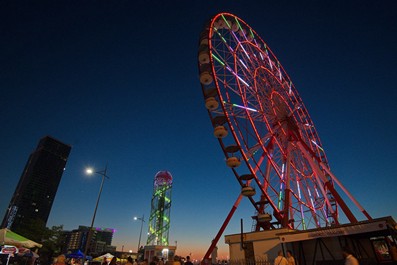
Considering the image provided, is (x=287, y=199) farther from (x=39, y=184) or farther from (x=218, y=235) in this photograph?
(x=39, y=184)

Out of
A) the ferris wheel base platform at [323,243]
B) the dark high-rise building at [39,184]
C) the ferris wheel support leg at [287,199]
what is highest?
the dark high-rise building at [39,184]

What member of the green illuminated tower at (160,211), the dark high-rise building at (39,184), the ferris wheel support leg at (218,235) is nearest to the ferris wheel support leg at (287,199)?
the ferris wheel support leg at (218,235)

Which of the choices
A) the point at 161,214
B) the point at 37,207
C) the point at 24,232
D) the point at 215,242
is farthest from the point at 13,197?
the point at 215,242

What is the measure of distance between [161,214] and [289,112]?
4274 cm

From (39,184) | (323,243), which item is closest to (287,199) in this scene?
(323,243)

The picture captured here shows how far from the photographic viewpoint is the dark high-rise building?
489 ft

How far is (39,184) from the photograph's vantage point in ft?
542

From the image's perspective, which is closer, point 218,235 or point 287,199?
point 287,199

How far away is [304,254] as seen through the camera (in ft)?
45.6

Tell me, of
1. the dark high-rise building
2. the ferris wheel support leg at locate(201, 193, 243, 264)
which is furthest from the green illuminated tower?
the dark high-rise building

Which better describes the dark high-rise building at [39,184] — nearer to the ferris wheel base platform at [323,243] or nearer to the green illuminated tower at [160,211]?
the green illuminated tower at [160,211]

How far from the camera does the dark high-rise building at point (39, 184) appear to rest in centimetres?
14912

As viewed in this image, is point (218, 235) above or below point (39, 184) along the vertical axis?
below

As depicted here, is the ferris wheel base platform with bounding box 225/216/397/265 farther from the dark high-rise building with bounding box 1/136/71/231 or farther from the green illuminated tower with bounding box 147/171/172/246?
the dark high-rise building with bounding box 1/136/71/231
